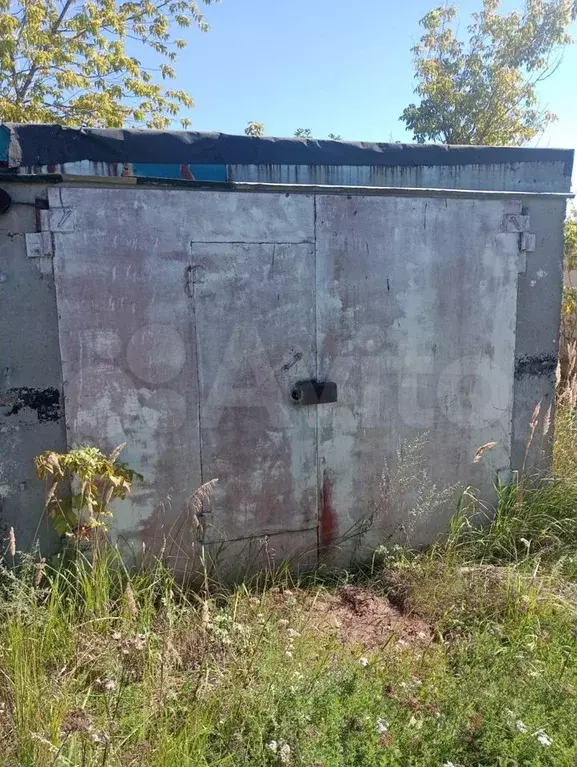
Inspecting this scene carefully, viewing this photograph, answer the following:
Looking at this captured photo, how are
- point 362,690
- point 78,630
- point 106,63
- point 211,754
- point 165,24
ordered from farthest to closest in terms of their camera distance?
point 165,24 → point 106,63 → point 78,630 → point 362,690 → point 211,754

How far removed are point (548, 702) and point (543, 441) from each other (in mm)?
2453

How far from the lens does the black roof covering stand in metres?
3.23

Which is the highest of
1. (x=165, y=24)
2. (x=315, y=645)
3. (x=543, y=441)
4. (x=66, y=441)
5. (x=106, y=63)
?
(x=165, y=24)

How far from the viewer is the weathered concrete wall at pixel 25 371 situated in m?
3.23

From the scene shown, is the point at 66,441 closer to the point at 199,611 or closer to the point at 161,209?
the point at 199,611

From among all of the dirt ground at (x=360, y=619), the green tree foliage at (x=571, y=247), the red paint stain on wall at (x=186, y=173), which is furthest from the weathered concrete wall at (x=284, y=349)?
the green tree foliage at (x=571, y=247)

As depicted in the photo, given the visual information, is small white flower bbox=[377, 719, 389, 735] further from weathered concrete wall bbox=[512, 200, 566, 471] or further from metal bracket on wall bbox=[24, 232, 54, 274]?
metal bracket on wall bbox=[24, 232, 54, 274]

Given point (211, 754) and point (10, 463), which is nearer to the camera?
point (211, 754)

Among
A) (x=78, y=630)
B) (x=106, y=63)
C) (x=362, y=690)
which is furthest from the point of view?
(x=106, y=63)

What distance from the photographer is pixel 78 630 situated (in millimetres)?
2902

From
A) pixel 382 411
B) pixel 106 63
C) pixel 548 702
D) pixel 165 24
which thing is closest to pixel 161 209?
pixel 382 411

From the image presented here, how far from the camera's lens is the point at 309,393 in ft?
12.7

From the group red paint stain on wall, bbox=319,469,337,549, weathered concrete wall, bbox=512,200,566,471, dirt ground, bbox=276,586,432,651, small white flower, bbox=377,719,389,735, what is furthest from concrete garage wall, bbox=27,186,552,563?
small white flower, bbox=377,719,389,735

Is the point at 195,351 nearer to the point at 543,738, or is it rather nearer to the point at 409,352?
the point at 409,352
